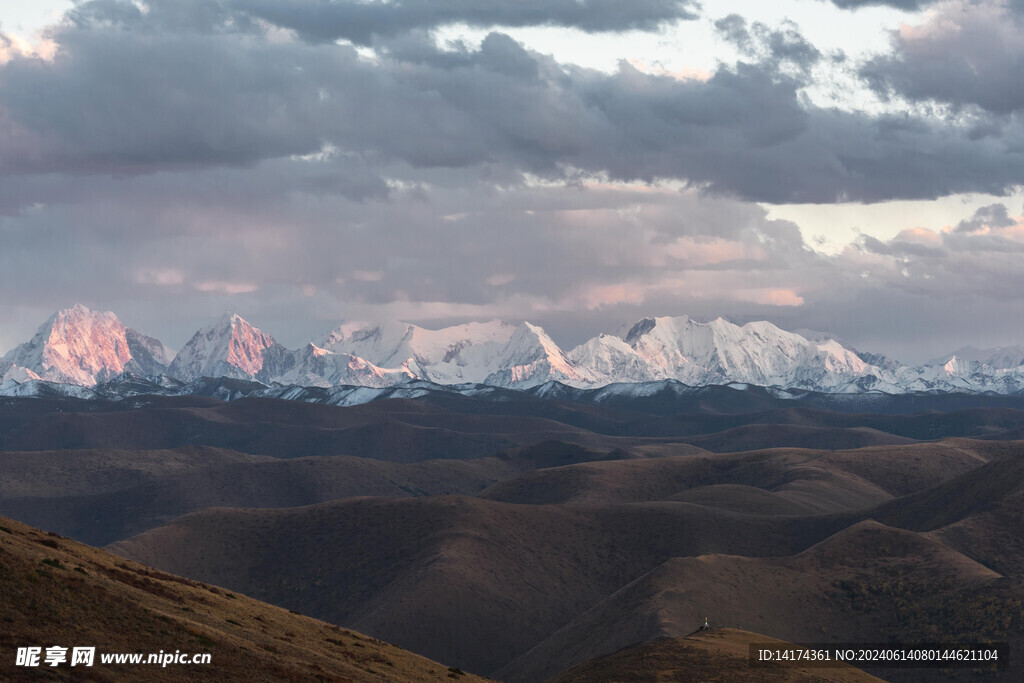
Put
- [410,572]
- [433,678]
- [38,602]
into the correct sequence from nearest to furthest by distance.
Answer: [38,602], [433,678], [410,572]

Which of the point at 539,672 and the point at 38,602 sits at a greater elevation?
the point at 38,602

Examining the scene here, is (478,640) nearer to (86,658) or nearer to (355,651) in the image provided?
(355,651)

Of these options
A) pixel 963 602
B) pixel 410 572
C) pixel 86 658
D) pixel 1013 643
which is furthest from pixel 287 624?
pixel 410 572

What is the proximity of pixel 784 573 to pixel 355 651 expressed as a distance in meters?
97.8

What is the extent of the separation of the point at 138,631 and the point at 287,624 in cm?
1890

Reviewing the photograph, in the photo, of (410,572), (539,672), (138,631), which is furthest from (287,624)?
(410,572)

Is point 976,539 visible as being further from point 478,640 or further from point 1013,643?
point 478,640

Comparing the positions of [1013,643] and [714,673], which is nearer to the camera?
[714,673]

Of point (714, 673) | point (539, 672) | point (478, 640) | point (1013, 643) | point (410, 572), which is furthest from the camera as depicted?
point (410, 572)

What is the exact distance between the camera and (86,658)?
144 feet
